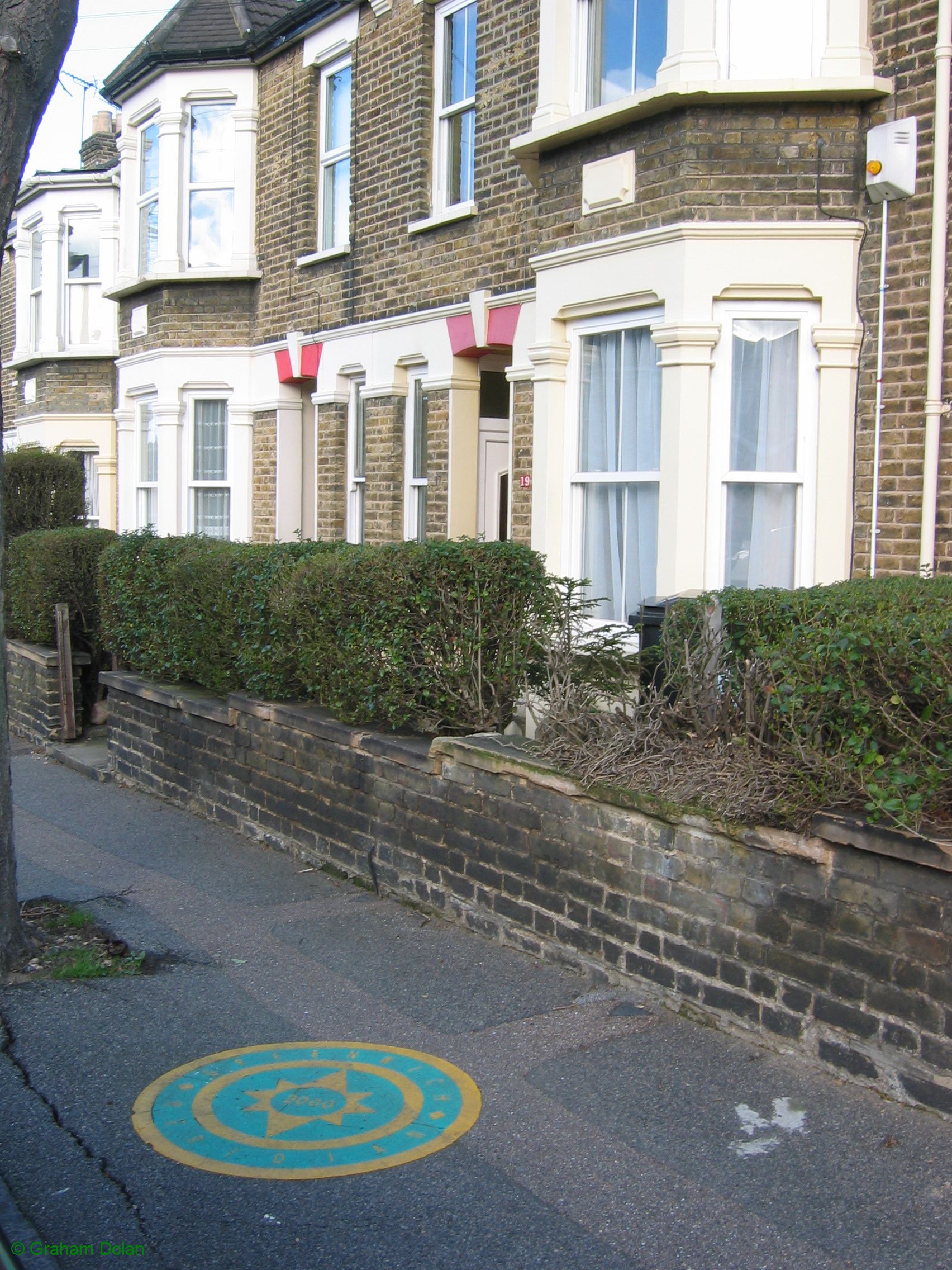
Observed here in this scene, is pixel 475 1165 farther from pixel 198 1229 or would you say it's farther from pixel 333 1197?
pixel 198 1229

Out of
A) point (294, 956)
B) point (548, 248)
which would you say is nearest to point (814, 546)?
point (548, 248)

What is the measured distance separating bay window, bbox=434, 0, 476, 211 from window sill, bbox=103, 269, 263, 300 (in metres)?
3.74

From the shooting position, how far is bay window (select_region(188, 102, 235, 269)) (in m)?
15.4

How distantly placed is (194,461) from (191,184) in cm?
327

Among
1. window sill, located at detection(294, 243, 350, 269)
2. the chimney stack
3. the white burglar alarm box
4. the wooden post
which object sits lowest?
the wooden post

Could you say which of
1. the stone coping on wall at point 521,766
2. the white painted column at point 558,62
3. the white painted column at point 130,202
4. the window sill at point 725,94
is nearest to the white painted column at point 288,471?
the white painted column at point 130,202

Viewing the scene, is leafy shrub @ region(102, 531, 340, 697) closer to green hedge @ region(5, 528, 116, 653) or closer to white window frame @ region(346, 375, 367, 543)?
green hedge @ region(5, 528, 116, 653)

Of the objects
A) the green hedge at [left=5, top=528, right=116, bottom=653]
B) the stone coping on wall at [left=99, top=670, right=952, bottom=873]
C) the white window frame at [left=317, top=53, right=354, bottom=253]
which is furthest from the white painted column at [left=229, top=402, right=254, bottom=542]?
the stone coping on wall at [left=99, top=670, right=952, bottom=873]

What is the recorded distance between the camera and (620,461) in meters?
8.96

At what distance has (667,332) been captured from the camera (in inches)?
321

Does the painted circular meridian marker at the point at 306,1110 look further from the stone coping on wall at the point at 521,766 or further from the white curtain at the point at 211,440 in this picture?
the white curtain at the point at 211,440

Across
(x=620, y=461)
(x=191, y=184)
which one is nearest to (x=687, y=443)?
(x=620, y=461)

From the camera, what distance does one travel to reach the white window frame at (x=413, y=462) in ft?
41.0

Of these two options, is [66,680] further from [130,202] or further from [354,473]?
[130,202]
